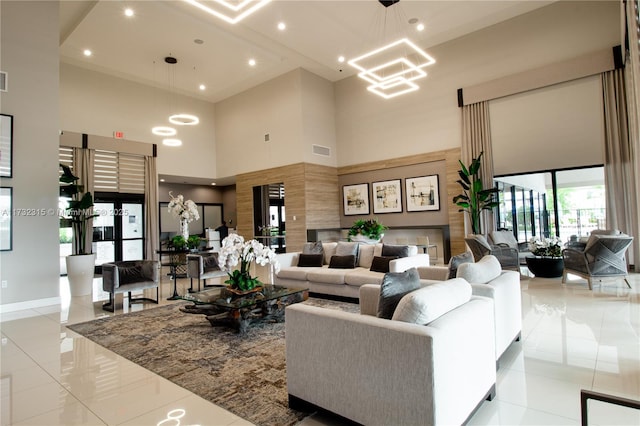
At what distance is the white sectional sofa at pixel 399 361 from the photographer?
68.5 inches

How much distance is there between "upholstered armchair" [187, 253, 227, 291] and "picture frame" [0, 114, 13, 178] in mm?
3057

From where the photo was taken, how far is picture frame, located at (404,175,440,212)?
927cm

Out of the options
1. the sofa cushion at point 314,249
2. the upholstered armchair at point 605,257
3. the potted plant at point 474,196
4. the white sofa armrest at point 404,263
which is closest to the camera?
the white sofa armrest at point 404,263

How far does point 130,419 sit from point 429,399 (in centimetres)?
198

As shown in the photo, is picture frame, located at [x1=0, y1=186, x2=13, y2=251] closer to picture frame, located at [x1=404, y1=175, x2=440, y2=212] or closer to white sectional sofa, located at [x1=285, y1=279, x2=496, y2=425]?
white sectional sofa, located at [x1=285, y1=279, x2=496, y2=425]

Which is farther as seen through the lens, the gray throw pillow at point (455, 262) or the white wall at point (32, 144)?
the white wall at point (32, 144)

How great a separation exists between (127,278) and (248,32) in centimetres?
604

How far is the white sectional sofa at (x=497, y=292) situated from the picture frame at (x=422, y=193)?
19.5 feet

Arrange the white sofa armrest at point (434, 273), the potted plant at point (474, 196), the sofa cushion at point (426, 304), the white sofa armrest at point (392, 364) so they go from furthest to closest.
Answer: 1. the potted plant at point (474, 196)
2. the white sofa armrest at point (434, 273)
3. the sofa cushion at point (426, 304)
4. the white sofa armrest at point (392, 364)

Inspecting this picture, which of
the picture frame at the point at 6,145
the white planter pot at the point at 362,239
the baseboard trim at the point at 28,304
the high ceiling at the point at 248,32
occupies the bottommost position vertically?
the baseboard trim at the point at 28,304

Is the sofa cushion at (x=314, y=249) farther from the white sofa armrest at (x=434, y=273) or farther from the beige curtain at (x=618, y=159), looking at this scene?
the beige curtain at (x=618, y=159)

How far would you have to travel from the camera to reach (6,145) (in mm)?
5484

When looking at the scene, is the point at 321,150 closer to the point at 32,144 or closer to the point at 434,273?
the point at 32,144

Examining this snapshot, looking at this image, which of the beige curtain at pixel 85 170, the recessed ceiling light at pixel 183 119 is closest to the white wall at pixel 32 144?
the recessed ceiling light at pixel 183 119
